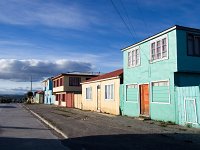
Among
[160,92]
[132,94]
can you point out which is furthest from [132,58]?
[160,92]

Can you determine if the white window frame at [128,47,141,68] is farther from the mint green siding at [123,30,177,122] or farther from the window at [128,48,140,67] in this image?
the mint green siding at [123,30,177,122]

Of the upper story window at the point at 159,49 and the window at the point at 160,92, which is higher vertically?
the upper story window at the point at 159,49

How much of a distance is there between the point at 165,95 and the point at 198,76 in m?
2.24

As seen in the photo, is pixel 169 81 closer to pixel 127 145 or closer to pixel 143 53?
pixel 143 53

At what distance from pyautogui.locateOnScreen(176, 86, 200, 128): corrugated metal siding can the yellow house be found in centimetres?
918

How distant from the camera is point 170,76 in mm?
18297

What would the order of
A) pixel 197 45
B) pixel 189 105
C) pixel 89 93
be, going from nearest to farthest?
pixel 189 105
pixel 197 45
pixel 89 93

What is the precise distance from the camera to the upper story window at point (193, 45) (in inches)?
725

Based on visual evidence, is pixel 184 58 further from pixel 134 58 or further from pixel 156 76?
pixel 134 58

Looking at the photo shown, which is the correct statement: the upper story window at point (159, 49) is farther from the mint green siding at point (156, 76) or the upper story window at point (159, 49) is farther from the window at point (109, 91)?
the window at point (109, 91)

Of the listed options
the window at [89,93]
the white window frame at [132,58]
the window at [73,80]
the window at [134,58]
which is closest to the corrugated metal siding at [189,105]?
the window at [134,58]

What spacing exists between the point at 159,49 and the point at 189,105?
504cm

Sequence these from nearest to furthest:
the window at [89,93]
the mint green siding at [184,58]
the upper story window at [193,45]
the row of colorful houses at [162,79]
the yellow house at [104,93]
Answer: the row of colorful houses at [162,79], the mint green siding at [184,58], the upper story window at [193,45], the yellow house at [104,93], the window at [89,93]

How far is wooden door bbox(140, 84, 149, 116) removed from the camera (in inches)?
831
